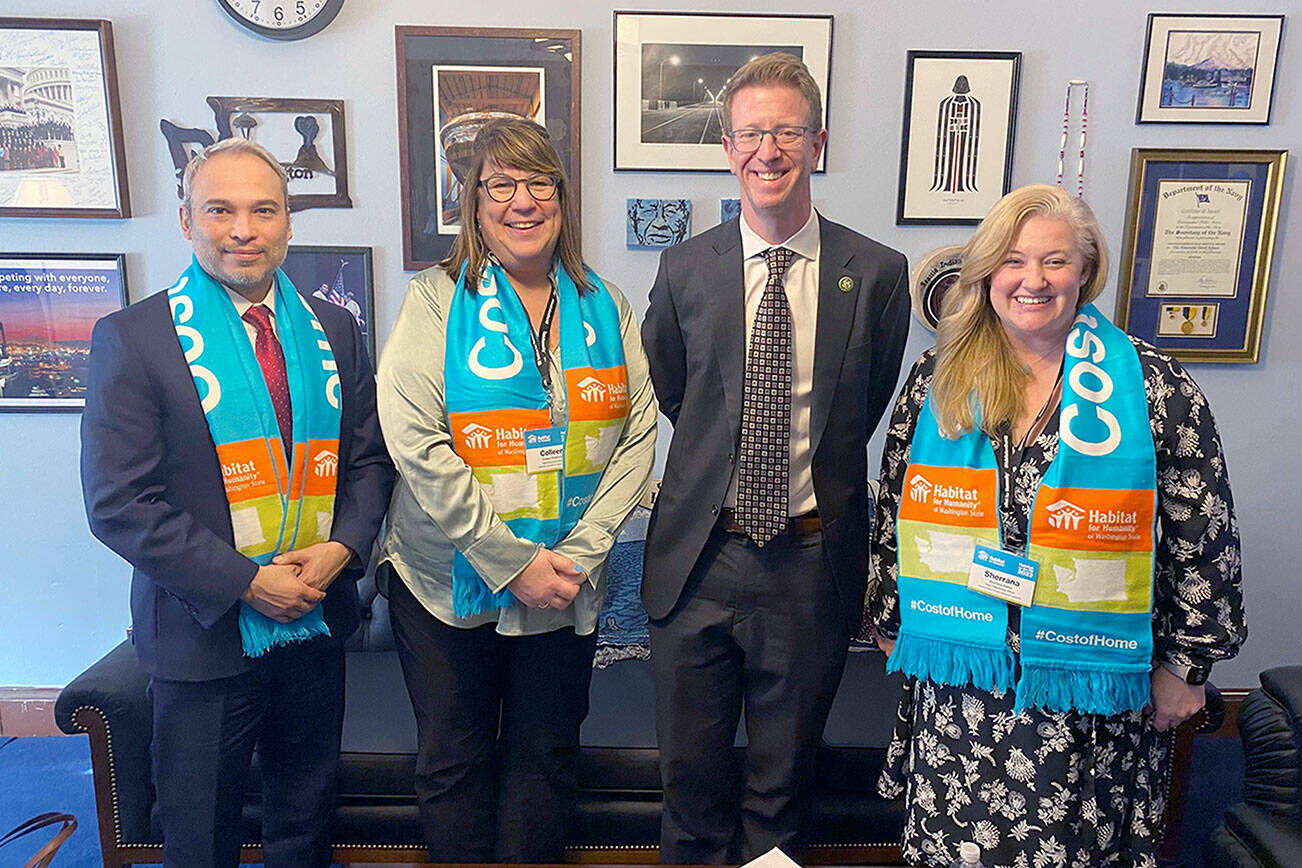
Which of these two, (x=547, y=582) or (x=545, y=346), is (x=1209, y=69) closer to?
(x=545, y=346)

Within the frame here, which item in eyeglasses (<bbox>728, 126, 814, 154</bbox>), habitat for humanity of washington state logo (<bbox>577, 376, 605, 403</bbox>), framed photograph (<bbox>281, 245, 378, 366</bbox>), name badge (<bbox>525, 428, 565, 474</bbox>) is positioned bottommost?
name badge (<bbox>525, 428, 565, 474</bbox>)

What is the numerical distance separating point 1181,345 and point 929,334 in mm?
732

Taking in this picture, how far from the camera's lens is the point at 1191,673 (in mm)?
1361

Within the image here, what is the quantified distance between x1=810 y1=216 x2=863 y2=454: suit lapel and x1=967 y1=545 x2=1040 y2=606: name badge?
321mm

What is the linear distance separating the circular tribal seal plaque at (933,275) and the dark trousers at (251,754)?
180 cm

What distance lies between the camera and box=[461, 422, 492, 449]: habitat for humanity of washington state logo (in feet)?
5.00

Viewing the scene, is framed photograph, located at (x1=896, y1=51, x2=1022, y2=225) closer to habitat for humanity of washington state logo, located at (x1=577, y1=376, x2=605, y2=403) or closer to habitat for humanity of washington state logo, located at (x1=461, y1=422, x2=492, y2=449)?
habitat for humanity of washington state logo, located at (x1=577, y1=376, x2=605, y2=403)

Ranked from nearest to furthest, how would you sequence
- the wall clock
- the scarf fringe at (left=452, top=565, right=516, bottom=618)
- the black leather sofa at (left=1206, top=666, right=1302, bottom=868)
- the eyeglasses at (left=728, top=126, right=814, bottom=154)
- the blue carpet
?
the eyeglasses at (left=728, top=126, right=814, bottom=154), the scarf fringe at (left=452, top=565, right=516, bottom=618), the black leather sofa at (left=1206, top=666, right=1302, bottom=868), the blue carpet, the wall clock

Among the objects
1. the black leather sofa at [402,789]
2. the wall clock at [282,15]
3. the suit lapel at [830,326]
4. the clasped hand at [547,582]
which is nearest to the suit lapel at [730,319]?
the suit lapel at [830,326]

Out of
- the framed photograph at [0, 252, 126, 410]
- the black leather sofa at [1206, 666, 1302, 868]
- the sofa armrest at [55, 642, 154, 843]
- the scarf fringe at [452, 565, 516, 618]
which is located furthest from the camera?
the framed photograph at [0, 252, 126, 410]

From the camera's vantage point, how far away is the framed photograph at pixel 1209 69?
2.43 m

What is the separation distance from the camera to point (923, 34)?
243 centimetres

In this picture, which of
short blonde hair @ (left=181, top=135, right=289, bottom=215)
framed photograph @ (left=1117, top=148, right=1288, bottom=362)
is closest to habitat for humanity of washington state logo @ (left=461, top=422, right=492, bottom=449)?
short blonde hair @ (left=181, top=135, right=289, bottom=215)

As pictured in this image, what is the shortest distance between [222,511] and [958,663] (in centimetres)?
122
